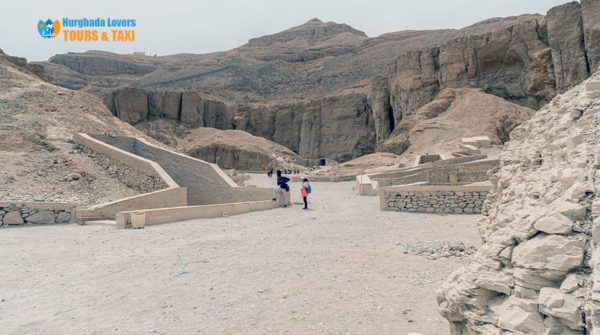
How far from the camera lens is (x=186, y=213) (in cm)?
941

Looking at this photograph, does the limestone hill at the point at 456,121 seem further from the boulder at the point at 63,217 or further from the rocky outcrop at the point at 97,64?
the rocky outcrop at the point at 97,64

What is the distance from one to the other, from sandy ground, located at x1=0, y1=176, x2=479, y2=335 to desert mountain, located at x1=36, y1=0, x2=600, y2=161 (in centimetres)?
2686

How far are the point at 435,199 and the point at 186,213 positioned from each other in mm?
6847

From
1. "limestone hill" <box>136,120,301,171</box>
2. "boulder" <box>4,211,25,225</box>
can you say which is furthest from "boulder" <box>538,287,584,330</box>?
"limestone hill" <box>136,120,301,171</box>

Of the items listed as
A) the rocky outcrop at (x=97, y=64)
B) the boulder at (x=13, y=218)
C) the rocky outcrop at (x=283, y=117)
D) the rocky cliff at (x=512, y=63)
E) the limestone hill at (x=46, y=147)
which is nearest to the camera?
the boulder at (x=13, y=218)

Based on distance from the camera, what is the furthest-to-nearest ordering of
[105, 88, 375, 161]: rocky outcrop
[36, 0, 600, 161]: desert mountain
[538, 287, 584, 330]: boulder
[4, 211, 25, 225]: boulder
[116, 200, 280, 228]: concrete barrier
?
[105, 88, 375, 161]: rocky outcrop < [36, 0, 600, 161]: desert mountain < [4, 211, 25, 225]: boulder < [116, 200, 280, 228]: concrete barrier < [538, 287, 584, 330]: boulder

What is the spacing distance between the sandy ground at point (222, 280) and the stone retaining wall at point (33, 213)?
1.20 m

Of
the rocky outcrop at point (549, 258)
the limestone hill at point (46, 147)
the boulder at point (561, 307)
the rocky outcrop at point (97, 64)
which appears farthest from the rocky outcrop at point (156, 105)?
the boulder at point (561, 307)

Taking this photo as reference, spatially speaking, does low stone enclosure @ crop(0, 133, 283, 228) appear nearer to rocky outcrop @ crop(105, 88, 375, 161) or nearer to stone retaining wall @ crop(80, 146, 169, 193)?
stone retaining wall @ crop(80, 146, 169, 193)

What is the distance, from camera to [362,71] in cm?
7681

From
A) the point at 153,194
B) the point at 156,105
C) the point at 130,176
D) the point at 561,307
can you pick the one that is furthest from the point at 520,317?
the point at 156,105

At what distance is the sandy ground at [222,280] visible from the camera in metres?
3.43

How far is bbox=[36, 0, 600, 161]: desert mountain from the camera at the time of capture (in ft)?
104

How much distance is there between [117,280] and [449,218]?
761cm
